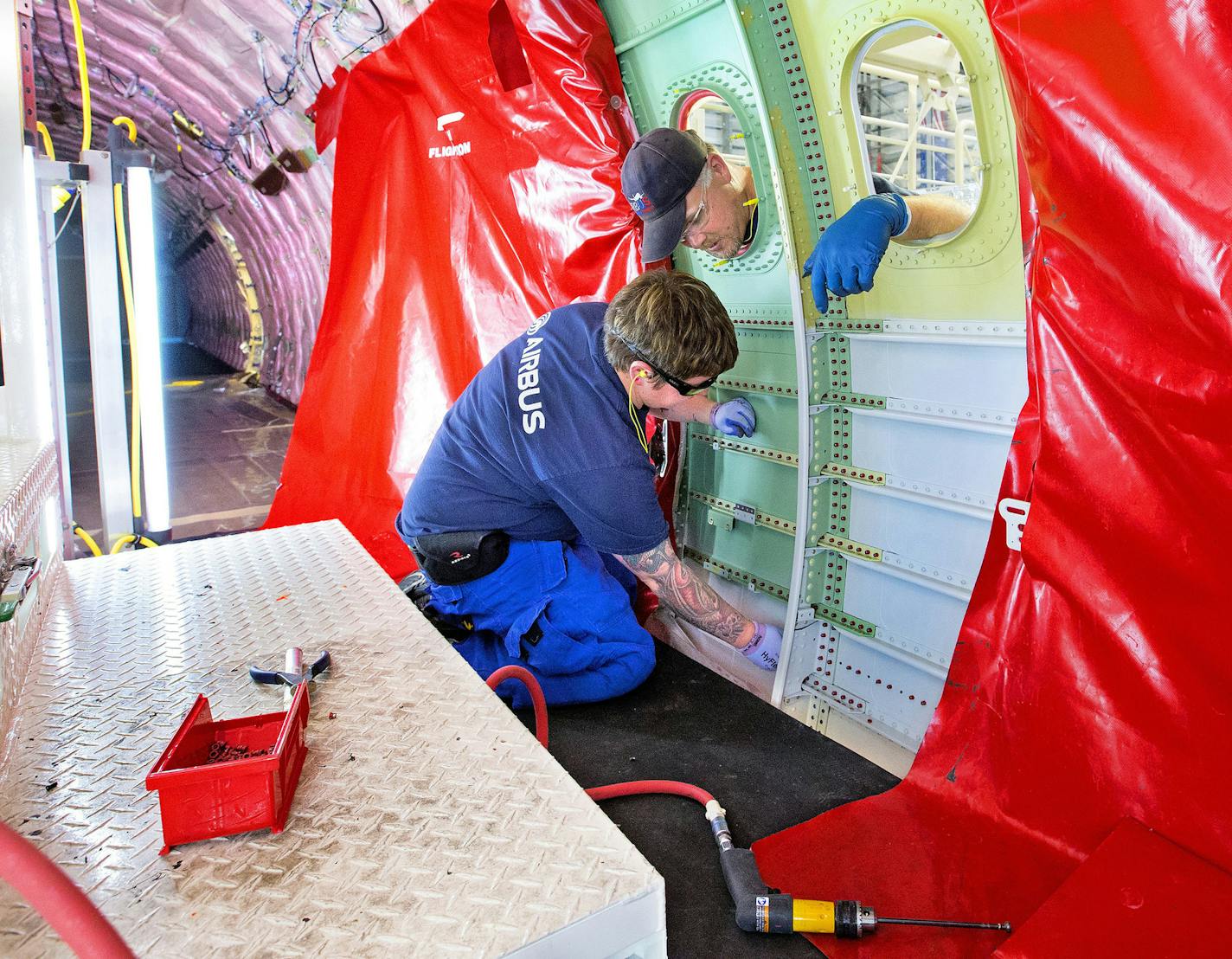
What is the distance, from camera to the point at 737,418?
142 inches

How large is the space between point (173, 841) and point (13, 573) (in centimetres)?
62

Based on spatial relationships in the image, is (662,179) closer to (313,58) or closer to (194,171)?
(313,58)

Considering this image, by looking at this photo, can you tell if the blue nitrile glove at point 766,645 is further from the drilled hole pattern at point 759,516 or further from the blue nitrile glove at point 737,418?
the blue nitrile glove at point 737,418

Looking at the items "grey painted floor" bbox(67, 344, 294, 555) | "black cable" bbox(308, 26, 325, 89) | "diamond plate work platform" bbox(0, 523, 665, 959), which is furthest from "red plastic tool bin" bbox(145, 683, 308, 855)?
"grey painted floor" bbox(67, 344, 294, 555)

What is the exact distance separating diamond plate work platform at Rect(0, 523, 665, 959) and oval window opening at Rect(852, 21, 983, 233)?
2.15 meters

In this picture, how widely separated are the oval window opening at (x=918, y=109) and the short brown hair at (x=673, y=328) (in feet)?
2.24

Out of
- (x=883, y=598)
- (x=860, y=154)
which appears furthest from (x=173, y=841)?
(x=860, y=154)

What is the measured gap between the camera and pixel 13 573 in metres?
1.48

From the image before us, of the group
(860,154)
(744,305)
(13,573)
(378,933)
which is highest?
(860,154)

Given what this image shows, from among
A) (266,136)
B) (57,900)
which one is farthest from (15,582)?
(266,136)

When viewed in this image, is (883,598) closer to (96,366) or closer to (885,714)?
(885,714)

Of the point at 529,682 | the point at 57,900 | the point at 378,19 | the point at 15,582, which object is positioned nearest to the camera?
the point at 57,900

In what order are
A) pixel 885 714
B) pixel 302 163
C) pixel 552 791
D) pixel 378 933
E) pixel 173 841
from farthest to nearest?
pixel 302 163 < pixel 885 714 < pixel 552 791 < pixel 173 841 < pixel 378 933

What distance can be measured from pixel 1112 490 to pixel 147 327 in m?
3.09
